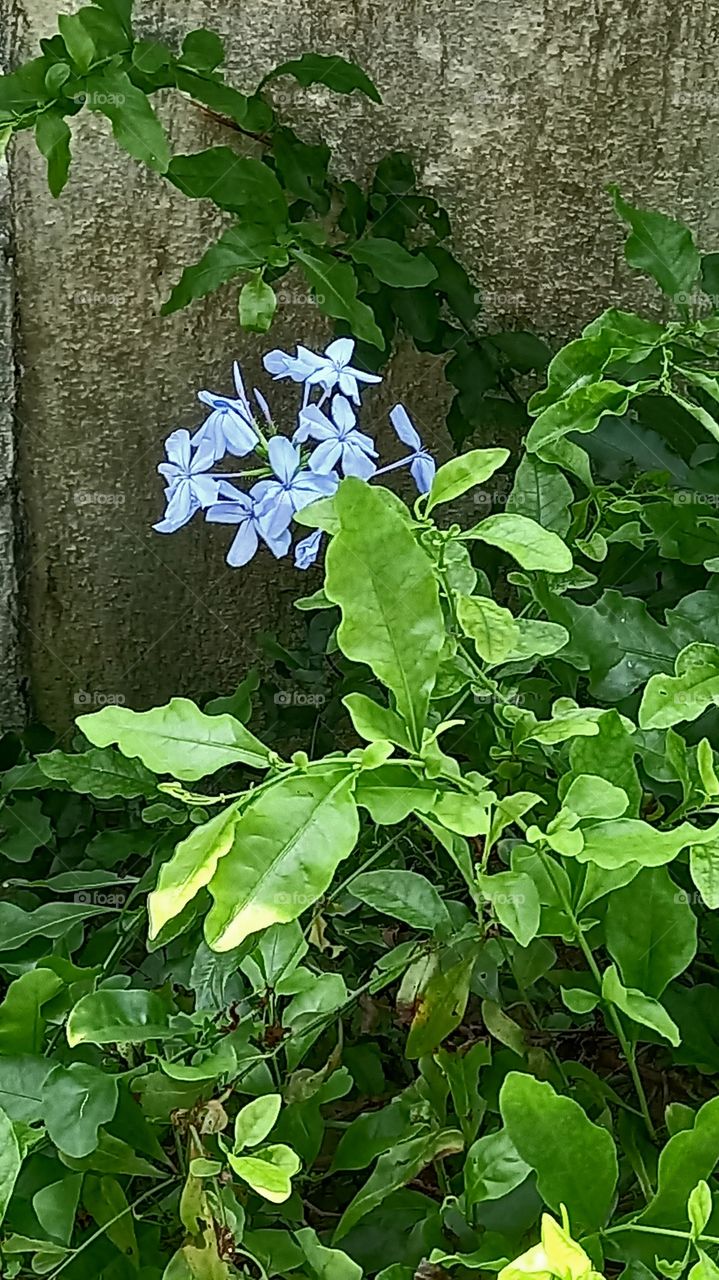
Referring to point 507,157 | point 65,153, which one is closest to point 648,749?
point 65,153

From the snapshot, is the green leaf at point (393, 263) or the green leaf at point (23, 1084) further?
the green leaf at point (393, 263)

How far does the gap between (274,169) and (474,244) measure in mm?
201

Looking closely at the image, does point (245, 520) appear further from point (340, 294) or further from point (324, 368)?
point (340, 294)

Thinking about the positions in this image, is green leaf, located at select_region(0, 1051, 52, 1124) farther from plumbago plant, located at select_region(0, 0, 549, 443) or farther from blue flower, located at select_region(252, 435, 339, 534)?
plumbago plant, located at select_region(0, 0, 549, 443)

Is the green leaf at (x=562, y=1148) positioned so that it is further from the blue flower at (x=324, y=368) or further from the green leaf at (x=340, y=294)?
the green leaf at (x=340, y=294)

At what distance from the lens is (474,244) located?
1.00m

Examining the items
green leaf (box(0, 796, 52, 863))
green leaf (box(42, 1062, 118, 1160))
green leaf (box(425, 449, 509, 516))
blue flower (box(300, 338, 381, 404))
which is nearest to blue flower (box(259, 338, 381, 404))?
blue flower (box(300, 338, 381, 404))

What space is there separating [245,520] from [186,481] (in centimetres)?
3

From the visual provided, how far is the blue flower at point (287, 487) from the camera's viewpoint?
0.54 m

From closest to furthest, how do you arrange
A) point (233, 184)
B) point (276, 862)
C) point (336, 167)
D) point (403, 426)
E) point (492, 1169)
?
1. point (276, 862)
2. point (492, 1169)
3. point (403, 426)
4. point (233, 184)
5. point (336, 167)

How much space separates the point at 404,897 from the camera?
0.58 metres

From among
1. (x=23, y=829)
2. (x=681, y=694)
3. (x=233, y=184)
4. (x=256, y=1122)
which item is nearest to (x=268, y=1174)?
(x=256, y=1122)

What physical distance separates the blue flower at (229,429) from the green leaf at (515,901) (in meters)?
0.22

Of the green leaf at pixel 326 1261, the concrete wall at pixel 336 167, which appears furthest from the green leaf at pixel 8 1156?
the concrete wall at pixel 336 167
